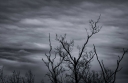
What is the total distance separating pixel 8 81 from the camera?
6191cm

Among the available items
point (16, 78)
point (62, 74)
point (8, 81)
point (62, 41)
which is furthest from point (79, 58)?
point (8, 81)

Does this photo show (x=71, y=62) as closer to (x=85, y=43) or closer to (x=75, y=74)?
(x=75, y=74)

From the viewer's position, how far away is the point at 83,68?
20453 millimetres

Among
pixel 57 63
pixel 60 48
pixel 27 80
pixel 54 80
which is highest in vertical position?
pixel 60 48

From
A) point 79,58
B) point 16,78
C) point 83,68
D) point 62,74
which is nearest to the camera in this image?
point 79,58

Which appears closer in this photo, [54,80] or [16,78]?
[54,80]

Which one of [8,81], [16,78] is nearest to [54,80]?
[16,78]

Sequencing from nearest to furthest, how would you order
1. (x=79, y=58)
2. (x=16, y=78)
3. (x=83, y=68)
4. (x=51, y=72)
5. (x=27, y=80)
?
(x=79, y=58) → (x=51, y=72) → (x=83, y=68) → (x=16, y=78) → (x=27, y=80)

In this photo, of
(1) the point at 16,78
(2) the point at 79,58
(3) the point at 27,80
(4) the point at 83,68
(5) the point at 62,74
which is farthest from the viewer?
(3) the point at 27,80

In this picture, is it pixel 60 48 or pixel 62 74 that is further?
pixel 62 74

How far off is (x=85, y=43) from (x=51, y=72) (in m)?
4.79

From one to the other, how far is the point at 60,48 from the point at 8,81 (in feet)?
158

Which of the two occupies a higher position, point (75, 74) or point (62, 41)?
point (62, 41)

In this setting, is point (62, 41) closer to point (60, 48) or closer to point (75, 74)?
point (60, 48)
